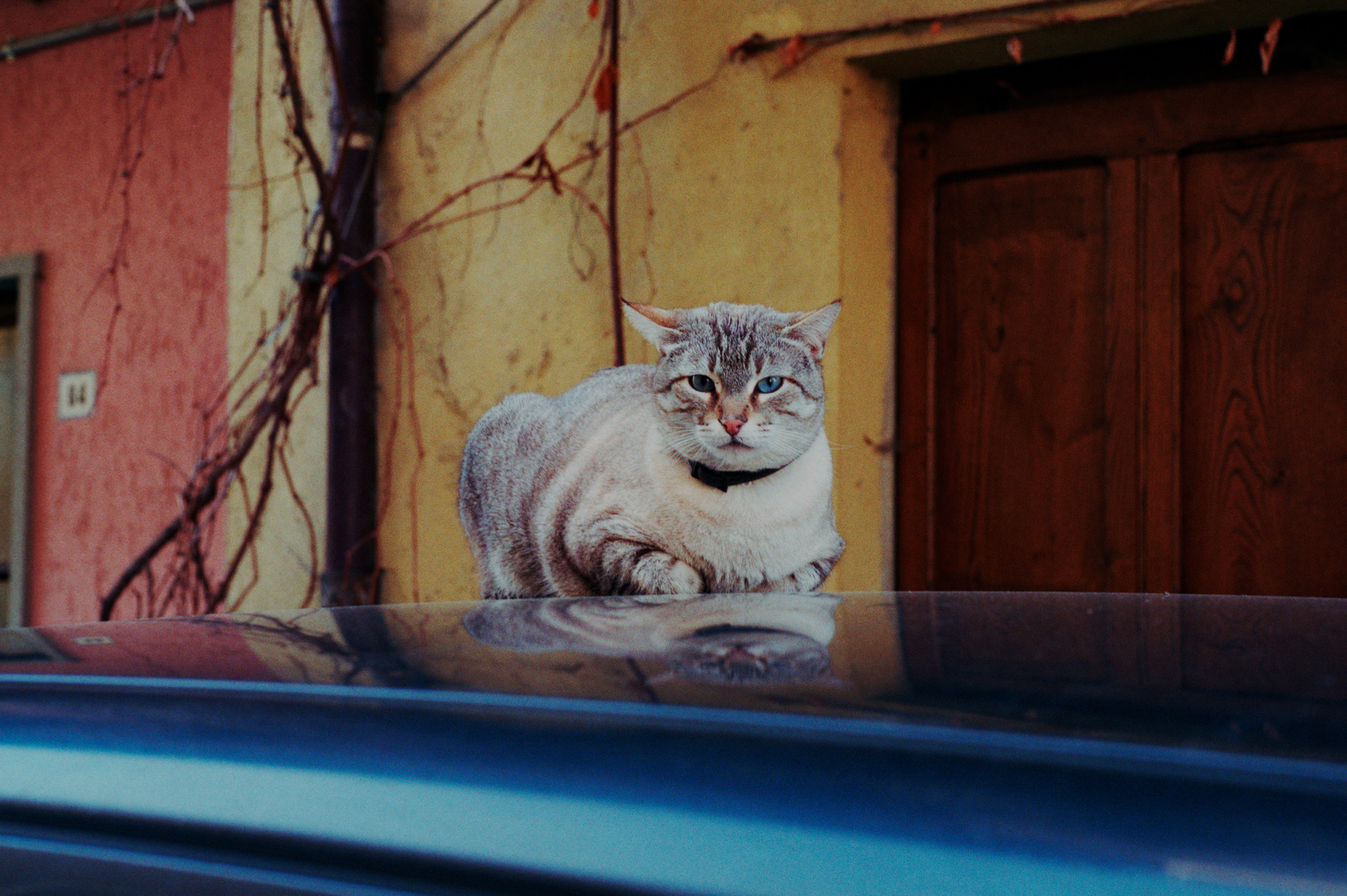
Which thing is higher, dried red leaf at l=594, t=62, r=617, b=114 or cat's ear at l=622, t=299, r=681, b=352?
dried red leaf at l=594, t=62, r=617, b=114

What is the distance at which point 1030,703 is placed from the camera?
1.21ft

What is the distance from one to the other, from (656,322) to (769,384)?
0.15m

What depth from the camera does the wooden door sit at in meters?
1.97

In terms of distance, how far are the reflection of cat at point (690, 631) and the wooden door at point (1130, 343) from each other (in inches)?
61.1

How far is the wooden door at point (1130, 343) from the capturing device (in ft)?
6.47

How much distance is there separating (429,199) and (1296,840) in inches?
92.4

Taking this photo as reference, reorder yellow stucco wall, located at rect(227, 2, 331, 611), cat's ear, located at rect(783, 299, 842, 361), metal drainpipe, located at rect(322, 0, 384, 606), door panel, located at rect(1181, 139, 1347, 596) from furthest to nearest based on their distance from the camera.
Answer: yellow stucco wall, located at rect(227, 2, 331, 611) → metal drainpipe, located at rect(322, 0, 384, 606) → door panel, located at rect(1181, 139, 1347, 596) → cat's ear, located at rect(783, 299, 842, 361)

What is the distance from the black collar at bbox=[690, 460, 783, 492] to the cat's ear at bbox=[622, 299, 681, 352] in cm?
16

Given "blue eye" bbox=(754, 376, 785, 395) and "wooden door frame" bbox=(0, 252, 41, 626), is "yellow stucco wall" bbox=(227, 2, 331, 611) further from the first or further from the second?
"blue eye" bbox=(754, 376, 785, 395)

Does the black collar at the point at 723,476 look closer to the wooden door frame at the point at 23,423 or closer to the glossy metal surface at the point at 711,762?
the glossy metal surface at the point at 711,762

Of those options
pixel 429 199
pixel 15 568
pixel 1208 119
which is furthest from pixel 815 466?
pixel 15 568

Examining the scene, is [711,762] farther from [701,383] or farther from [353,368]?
[353,368]

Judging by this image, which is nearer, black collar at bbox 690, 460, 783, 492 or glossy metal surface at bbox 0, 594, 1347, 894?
glossy metal surface at bbox 0, 594, 1347, 894

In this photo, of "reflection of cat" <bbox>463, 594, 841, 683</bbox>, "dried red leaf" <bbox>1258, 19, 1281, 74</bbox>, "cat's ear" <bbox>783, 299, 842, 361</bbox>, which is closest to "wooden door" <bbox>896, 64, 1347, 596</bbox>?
"dried red leaf" <bbox>1258, 19, 1281, 74</bbox>
